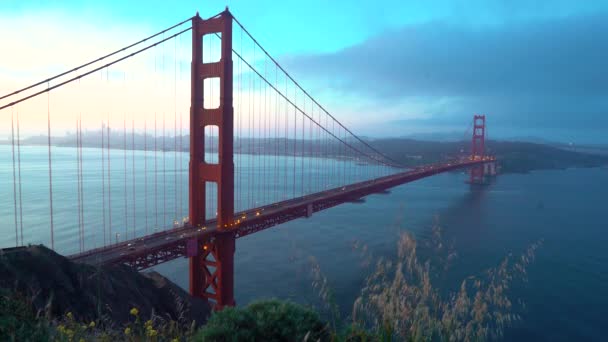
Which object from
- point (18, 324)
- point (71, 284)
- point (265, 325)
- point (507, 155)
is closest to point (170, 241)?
point (71, 284)

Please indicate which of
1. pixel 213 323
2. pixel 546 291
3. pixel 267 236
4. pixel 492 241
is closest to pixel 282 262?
pixel 267 236

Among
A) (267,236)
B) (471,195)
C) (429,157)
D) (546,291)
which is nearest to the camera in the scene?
(546,291)

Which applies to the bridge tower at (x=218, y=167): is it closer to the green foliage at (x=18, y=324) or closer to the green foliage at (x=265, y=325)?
the green foliage at (x=265, y=325)

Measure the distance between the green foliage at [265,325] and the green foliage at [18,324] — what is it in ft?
3.67

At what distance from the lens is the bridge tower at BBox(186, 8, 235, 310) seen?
385 inches

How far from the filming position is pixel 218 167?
33.2 feet

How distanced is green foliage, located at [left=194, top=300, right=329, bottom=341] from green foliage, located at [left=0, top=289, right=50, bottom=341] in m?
1.12

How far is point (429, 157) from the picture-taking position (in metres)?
56.6

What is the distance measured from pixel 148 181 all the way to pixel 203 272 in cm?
3382

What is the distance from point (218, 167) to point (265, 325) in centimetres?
741

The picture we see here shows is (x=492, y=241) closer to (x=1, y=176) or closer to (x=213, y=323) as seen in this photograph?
(x=213, y=323)

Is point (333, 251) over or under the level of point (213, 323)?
under

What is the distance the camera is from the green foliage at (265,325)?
3010 mm

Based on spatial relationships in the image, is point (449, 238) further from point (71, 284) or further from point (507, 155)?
point (507, 155)
